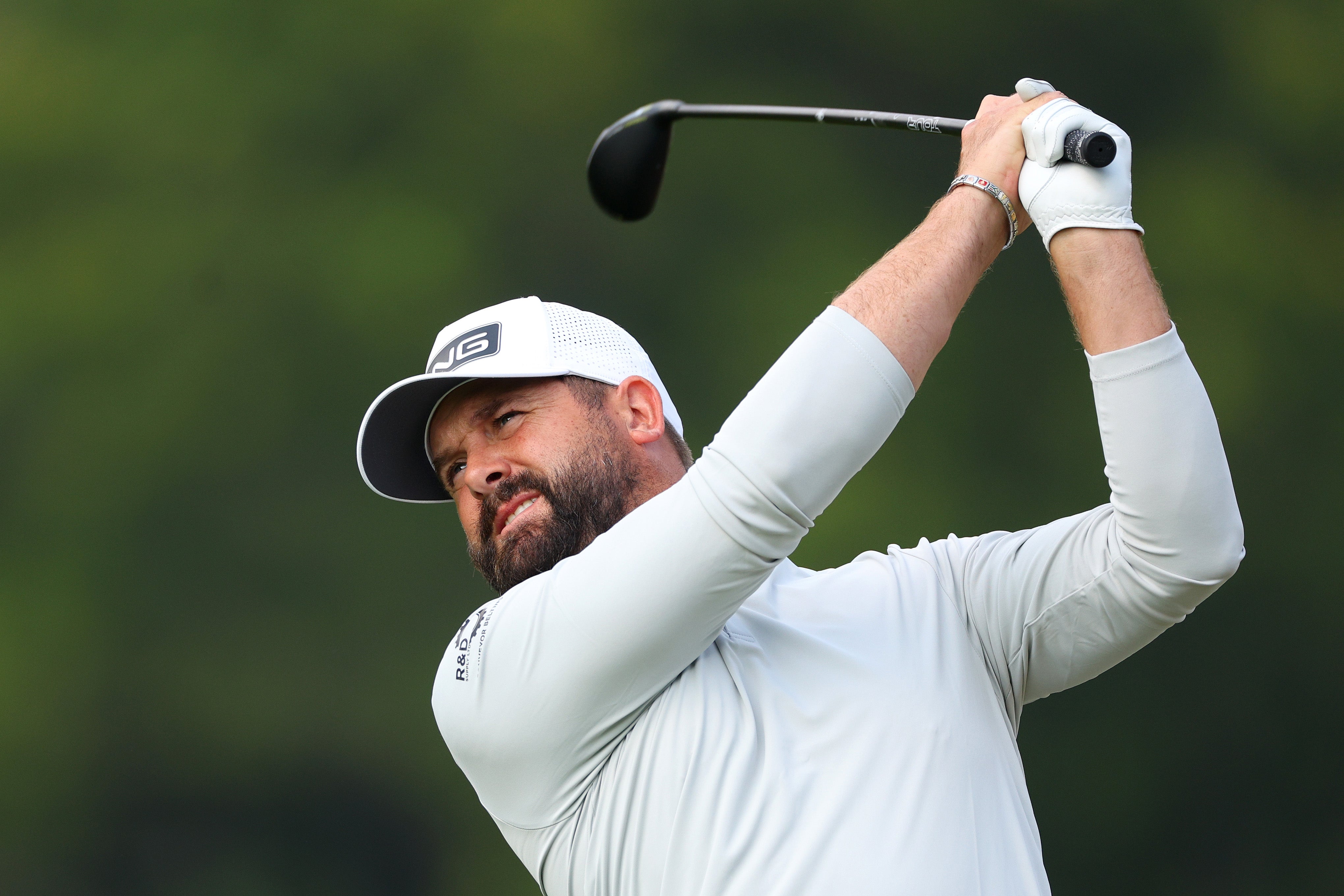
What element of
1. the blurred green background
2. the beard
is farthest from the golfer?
the blurred green background

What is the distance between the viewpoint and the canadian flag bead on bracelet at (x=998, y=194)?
1032 mm

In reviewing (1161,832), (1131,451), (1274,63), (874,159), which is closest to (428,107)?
(874,159)

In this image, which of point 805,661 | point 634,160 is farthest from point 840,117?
point 805,661

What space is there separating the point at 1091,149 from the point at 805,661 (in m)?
0.46

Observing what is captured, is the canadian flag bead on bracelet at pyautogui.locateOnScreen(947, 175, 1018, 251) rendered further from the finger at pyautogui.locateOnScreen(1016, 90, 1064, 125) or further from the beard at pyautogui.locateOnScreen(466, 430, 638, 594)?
the beard at pyautogui.locateOnScreen(466, 430, 638, 594)

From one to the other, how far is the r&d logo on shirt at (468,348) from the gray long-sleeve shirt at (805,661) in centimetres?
34

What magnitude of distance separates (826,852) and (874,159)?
2.84 metres

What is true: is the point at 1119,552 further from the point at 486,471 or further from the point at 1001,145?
the point at 486,471

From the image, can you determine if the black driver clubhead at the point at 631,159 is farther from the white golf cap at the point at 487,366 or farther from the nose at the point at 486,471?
the nose at the point at 486,471

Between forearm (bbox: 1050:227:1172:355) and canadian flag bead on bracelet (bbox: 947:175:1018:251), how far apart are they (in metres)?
0.04

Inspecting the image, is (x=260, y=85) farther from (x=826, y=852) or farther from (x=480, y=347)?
(x=826, y=852)

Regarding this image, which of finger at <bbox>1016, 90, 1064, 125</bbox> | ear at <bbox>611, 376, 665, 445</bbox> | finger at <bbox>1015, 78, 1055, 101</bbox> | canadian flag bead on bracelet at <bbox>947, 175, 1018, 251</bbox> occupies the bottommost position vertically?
ear at <bbox>611, 376, 665, 445</bbox>

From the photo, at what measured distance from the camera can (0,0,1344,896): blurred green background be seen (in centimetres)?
325

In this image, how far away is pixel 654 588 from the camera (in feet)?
3.14
